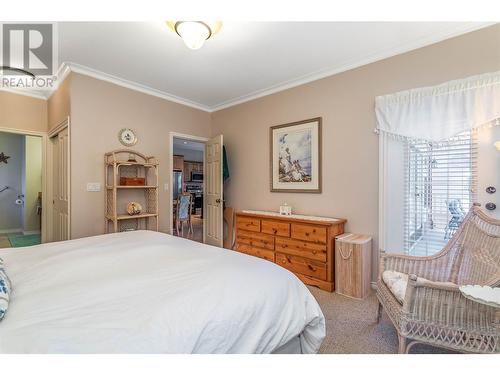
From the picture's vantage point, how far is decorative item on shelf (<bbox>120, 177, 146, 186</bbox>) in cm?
326

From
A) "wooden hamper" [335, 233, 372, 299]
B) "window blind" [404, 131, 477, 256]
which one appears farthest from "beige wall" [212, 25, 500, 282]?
"window blind" [404, 131, 477, 256]

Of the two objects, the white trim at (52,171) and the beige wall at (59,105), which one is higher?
the beige wall at (59,105)

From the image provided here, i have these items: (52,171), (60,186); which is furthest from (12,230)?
(60,186)

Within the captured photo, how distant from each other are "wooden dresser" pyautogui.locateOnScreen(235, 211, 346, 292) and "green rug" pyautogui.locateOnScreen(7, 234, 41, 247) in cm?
420

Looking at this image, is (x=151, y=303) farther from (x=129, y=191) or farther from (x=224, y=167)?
(x=224, y=167)

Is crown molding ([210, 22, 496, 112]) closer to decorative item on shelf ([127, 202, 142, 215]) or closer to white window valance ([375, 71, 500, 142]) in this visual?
white window valance ([375, 71, 500, 142])

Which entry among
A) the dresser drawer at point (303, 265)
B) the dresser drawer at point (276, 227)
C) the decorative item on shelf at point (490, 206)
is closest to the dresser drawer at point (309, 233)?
the dresser drawer at point (276, 227)

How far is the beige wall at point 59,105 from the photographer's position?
301 cm

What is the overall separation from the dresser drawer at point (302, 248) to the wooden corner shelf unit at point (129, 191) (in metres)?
1.78

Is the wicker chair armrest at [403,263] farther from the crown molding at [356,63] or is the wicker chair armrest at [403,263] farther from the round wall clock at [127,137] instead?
the round wall clock at [127,137]

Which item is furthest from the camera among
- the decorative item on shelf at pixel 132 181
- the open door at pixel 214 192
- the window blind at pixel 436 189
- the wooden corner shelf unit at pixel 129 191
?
the open door at pixel 214 192

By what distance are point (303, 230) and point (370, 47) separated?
6.78ft

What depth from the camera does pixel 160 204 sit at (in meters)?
3.77
